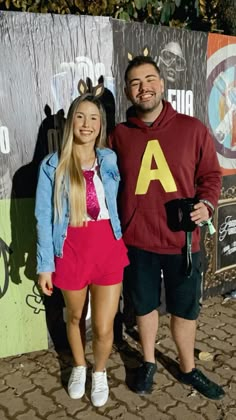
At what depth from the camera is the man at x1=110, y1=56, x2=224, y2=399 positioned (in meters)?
2.42

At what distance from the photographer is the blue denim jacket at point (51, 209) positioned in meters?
2.38

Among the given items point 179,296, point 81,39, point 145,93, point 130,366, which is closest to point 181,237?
point 179,296

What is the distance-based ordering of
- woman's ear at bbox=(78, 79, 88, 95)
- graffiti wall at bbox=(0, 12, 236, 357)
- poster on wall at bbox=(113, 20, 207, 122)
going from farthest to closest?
poster on wall at bbox=(113, 20, 207, 122), woman's ear at bbox=(78, 79, 88, 95), graffiti wall at bbox=(0, 12, 236, 357)

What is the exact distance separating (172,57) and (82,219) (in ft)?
5.24

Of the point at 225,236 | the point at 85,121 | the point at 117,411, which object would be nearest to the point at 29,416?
the point at 117,411

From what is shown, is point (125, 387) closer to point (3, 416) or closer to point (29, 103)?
point (3, 416)

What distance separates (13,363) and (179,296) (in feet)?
4.57

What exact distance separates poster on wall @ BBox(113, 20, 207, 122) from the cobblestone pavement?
1733mm

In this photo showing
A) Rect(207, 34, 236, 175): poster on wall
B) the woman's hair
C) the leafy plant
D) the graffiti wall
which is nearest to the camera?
the woman's hair

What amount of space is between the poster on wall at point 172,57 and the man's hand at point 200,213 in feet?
3.31

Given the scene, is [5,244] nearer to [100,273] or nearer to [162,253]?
[100,273]

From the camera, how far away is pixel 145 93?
94.2 inches

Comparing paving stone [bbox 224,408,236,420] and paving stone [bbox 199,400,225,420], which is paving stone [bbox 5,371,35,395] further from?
paving stone [bbox 224,408,236,420]

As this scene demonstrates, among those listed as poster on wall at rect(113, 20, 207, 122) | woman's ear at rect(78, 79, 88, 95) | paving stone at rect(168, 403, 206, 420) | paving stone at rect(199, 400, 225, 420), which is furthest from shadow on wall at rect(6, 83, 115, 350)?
paving stone at rect(199, 400, 225, 420)
